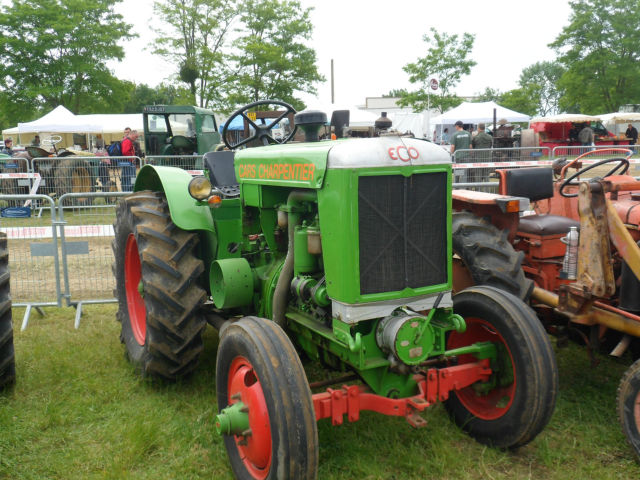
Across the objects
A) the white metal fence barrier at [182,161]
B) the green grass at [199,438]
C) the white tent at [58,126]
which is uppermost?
the white tent at [58,126]

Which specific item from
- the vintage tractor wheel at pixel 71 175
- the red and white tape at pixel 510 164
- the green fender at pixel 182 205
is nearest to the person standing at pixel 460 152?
the red and white tape at pixel 510 164

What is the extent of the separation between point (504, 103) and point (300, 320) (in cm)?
3920

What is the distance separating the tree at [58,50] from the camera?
2616cm

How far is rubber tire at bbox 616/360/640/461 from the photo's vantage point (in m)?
2.83

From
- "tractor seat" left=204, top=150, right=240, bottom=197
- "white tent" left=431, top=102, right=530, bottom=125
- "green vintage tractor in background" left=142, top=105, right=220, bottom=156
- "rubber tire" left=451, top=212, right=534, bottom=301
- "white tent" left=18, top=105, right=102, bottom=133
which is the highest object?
"white tent" left=431, top=102, right=530, bottom=125

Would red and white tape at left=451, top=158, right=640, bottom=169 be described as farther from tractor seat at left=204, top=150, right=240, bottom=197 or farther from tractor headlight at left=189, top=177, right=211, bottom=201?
tractor headlight at left=189, top=177, right=211, bottom=201

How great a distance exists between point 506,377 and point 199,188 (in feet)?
6.61

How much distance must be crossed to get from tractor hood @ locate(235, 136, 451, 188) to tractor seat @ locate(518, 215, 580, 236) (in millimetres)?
1757

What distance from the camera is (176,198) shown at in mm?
3754

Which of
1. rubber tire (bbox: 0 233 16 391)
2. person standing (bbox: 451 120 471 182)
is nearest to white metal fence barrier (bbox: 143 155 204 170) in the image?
person standing (bbox: 451 120 471 182)

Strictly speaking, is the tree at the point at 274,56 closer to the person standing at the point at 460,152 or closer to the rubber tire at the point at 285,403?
the person standing at the point at 460,152

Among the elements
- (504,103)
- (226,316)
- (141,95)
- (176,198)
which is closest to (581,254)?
(226,316)

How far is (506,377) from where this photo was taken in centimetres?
302

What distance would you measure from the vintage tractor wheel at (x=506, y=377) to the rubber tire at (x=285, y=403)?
112 centimetres
